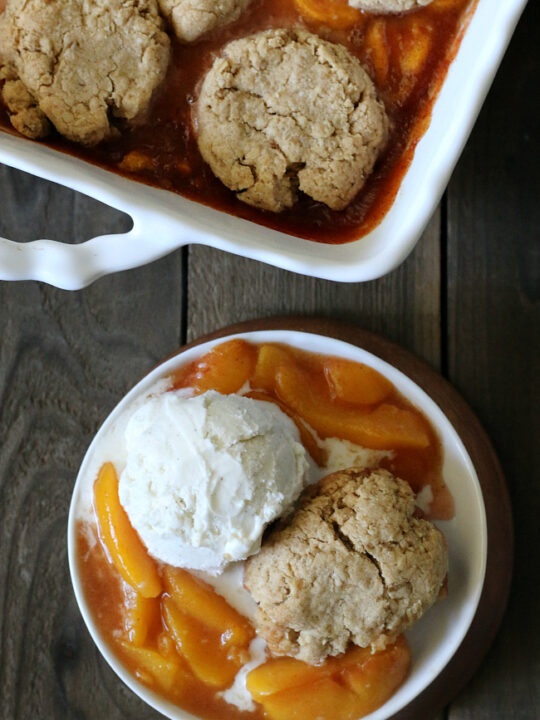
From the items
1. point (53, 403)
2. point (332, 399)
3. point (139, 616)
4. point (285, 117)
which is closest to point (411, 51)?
point (285, 117)

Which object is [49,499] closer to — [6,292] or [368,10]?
[6,292]

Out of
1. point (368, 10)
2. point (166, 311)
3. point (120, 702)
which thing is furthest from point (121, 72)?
point (120, 702)

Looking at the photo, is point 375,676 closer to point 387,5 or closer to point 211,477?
point 211,477

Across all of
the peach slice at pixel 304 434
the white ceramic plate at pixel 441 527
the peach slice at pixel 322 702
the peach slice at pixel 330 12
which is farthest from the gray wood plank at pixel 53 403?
the peach slice at pixel 330 12

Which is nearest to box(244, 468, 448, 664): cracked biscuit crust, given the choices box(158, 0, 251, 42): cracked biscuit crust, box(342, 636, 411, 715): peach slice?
box(342, 636, 411, 715): peach slice

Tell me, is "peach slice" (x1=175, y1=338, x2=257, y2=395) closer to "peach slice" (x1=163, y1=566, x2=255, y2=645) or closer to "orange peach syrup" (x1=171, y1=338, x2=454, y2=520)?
"orange peach syrup" (x1=171, y1=338, x2=454, y2=520)

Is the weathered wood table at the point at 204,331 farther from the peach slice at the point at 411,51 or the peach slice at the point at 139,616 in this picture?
the peach slice at the point at 411,51
